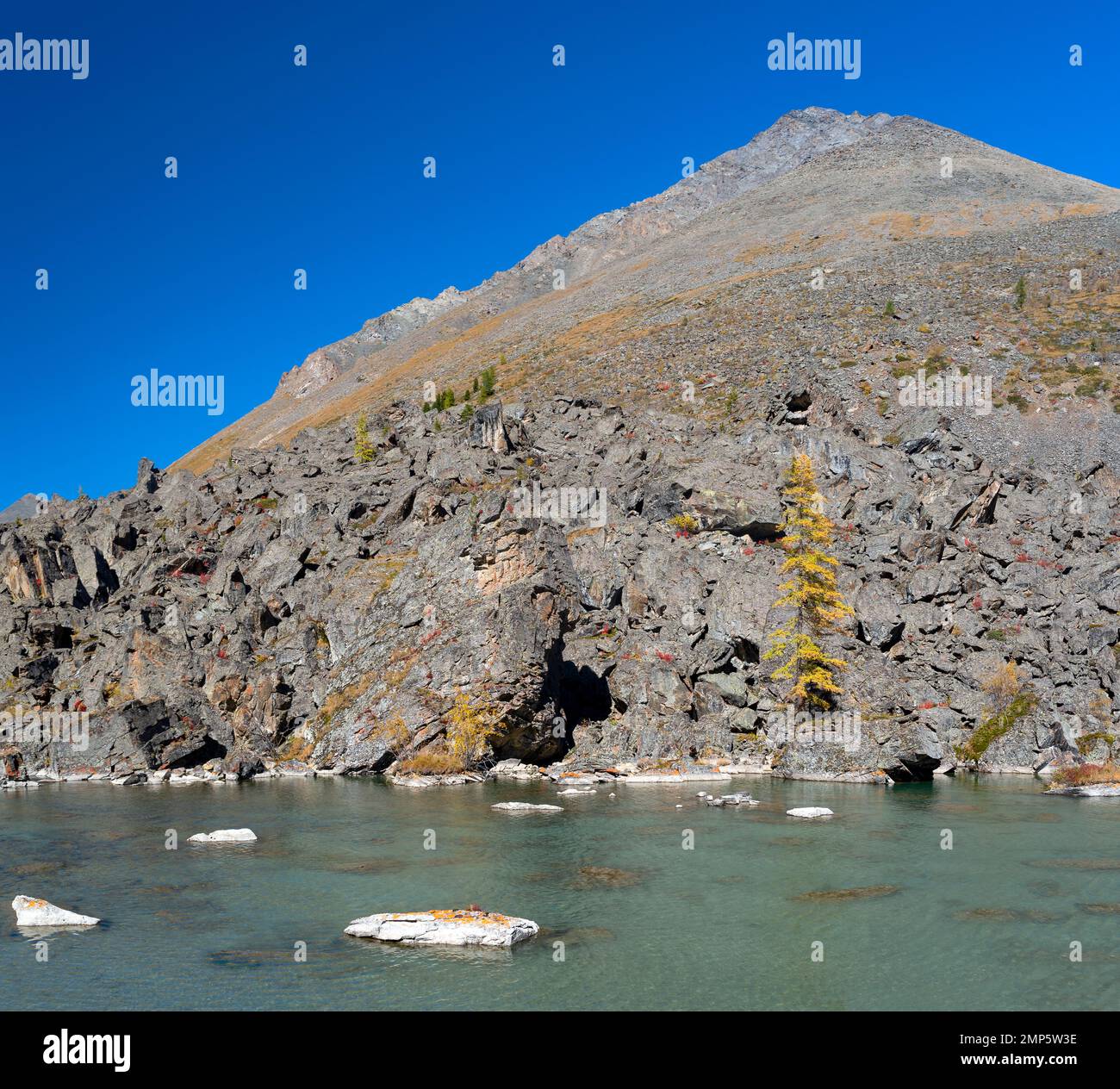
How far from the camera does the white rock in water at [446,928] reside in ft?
90.2

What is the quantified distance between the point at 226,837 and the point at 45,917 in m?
14.0

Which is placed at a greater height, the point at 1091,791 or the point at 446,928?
the point at 446,928

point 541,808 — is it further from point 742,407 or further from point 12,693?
point 742,407

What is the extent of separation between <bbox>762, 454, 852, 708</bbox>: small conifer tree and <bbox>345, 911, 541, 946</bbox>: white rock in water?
40721mm

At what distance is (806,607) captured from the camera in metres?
68.6

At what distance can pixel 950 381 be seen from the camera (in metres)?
118

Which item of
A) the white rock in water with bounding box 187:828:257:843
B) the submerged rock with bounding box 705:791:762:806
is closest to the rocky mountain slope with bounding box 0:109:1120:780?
the submerged rock with bounding box 705:791:762:806

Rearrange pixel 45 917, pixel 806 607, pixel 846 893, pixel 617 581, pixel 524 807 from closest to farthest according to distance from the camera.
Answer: pixel 45 917 → pixel 846 893 → pixel 524 807 → pixel 806 607 → pixel 617 581

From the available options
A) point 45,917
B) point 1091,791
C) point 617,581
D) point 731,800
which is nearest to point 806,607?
point 617,581

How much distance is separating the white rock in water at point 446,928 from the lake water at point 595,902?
0.48 meters

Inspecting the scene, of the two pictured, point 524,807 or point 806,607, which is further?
point 806,607

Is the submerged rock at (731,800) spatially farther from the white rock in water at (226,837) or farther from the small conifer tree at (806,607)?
the white rock in water at (226,837)

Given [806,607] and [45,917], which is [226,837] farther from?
[806,607]

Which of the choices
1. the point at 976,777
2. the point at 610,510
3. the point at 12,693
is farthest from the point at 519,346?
the point at 976,777
